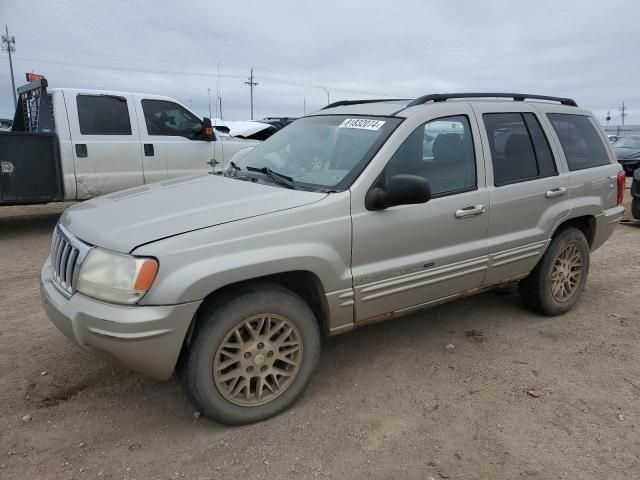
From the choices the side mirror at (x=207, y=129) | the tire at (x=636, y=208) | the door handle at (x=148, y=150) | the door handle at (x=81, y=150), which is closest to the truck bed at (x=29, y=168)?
the door handle at (x=81, y=150)

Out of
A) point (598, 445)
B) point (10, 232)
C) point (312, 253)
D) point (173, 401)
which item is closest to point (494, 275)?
point (598, 445)

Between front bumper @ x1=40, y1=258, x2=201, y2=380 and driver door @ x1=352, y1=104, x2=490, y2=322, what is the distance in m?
1.07

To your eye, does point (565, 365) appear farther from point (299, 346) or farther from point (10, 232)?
point (10, 232)

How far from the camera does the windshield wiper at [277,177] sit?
3173 millimetres

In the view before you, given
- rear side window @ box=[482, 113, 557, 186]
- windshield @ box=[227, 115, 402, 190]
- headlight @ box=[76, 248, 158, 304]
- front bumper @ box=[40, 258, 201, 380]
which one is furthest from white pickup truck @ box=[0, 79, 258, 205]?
front bumper @ box=[40, 258, 201, 380]

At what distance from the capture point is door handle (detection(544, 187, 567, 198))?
157 inches

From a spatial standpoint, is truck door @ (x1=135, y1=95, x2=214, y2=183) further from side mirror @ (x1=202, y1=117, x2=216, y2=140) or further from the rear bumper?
the rear bumper

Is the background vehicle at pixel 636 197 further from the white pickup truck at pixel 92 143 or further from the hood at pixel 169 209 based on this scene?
the hood at pixel 169 209

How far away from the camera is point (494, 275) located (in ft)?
12.5

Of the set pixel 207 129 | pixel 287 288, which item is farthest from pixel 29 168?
pixel 287 288

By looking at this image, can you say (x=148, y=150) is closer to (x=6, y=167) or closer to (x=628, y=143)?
(x=6, y=167)

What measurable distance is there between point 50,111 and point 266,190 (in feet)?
18.6

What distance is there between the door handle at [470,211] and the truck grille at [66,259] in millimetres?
2245

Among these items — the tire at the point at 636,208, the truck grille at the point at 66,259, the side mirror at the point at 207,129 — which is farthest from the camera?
the tire at the point at 636,208
